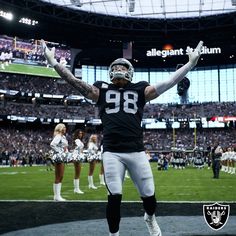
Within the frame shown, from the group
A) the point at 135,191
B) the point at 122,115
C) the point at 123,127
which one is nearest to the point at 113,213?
the point at 123,127

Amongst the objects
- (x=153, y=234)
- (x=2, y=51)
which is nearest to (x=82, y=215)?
(x=153, y=234)

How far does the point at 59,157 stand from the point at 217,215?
6307 mm

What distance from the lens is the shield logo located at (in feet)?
14.7

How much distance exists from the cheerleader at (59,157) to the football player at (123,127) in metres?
5.53

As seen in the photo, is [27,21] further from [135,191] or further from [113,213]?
[113,213]

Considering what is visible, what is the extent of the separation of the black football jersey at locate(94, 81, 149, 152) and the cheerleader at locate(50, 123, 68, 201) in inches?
217

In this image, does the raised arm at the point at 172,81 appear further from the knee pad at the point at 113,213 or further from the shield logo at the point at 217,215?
the shield logo at the point at 217,215

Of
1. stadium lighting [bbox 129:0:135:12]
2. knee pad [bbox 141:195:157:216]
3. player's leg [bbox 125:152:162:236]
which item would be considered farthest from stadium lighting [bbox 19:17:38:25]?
knee pad [bbox 141:195:157:216]

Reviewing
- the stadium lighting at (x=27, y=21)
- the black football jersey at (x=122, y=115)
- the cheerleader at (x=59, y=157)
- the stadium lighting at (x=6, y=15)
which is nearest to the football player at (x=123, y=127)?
the black football jersey at (x=122, y=115)

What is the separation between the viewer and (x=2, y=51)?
4684 cm

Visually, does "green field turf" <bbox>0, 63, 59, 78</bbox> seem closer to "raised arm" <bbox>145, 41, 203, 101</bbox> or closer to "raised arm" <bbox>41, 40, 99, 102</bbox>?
"raised arm" <bbox>41, 40, 99, 102</bbox>

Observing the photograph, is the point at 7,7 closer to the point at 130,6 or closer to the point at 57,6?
the point at 57,6

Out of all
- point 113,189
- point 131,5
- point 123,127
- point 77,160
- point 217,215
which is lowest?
point 217,215

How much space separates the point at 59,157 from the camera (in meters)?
10.2
